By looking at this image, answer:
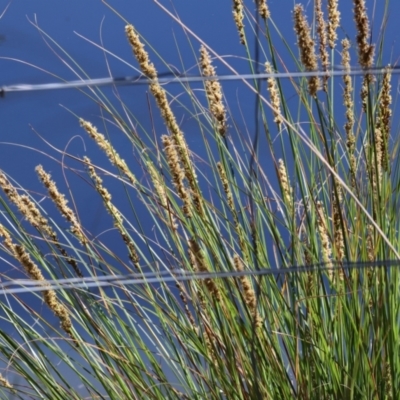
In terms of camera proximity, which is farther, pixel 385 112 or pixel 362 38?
pixel 385 112

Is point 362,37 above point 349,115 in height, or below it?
above

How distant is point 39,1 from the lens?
2279mm

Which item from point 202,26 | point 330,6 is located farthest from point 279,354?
point 202,26

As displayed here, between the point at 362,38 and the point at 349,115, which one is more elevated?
the point at 362,38

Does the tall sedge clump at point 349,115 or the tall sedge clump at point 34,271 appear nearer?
the tall sedge clump at point 34,271

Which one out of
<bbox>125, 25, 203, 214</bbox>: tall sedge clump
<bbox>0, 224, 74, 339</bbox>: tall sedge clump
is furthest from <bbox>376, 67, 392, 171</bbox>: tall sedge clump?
<bbox>0, 224, 74, 339</bbox>: tall sedge clump

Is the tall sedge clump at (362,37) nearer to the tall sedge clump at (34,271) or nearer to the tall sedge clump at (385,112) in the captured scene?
the tall sedge clump at (385,112)

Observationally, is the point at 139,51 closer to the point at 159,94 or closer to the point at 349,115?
the point at 159,94

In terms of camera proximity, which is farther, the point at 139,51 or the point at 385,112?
the point at 385,112

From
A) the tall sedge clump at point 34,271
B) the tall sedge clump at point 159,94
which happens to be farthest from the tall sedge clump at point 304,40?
the tall sedge clump at point 34,271

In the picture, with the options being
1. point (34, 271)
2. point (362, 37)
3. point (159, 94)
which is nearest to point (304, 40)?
point (362, 37)

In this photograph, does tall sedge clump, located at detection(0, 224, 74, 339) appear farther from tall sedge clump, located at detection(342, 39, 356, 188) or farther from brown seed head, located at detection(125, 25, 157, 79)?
tall sedge clump, located at detection(342, 39, 356, 188)

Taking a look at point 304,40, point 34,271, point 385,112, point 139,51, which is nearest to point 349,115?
point 385,112

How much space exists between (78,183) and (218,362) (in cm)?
134
